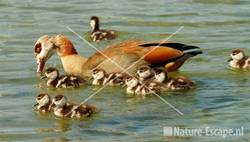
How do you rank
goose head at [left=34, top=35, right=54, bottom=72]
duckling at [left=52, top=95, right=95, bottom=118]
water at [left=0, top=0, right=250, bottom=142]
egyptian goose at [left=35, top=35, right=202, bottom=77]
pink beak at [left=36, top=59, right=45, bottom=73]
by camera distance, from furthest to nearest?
goose head at [left=34, top=35, right=54, bottom=72] < pink beak at [left=36, top=59, right=45, bottom=73] < egyptian goose at [left=35, top=35, right=202, bottom=77] < duckling at [left=52, top=95, right=95, bottom=118] < water at [left=0, top=0, right=250, bottom=142]

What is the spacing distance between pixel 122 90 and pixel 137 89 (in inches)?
14.8

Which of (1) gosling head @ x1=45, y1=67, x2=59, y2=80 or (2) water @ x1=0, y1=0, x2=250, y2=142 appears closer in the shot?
(2) water @ x1=0, y1=0, x2=250, y2=142

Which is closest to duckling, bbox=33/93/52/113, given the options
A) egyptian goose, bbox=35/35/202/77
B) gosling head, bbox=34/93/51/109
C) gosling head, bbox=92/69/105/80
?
gosling head, bbox=34/93/51/109

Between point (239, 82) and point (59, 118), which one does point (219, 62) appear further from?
point (59, 118)

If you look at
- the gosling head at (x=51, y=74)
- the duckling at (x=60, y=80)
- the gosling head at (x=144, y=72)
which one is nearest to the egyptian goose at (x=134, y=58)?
the gosling head at (x=144, y=72)

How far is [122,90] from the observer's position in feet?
39.4

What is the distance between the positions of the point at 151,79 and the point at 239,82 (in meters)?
1.06

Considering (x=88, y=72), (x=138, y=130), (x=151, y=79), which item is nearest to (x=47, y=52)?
(x=88, y=72)

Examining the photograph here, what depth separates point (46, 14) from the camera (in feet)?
55.3

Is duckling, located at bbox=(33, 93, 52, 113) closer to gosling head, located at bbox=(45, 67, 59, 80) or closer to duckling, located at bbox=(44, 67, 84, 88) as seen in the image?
duckling, located at bbox=(44, 67, 84, 88)

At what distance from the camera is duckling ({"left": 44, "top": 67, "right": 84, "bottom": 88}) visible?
12.2 m

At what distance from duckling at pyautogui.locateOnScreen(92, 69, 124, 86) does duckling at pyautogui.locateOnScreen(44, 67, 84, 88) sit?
190mm

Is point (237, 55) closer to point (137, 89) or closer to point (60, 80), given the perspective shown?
point (137, 89)

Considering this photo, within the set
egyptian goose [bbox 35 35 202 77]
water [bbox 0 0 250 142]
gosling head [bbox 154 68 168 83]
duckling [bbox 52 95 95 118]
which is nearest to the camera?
water [bbox 0 0 250 142]
